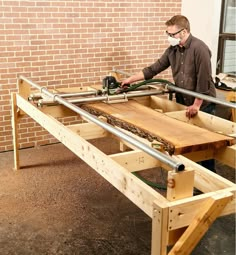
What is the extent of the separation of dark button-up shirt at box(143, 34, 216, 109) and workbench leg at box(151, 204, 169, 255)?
74.7 inches

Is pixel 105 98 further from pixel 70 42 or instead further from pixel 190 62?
pixel 70 42

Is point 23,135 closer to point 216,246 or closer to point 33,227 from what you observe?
point 33,227

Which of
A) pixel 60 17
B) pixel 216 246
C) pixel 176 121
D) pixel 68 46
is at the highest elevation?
pixel 60 17

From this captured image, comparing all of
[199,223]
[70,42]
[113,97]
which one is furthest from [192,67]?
[199,223]

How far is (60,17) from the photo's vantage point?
178 inches

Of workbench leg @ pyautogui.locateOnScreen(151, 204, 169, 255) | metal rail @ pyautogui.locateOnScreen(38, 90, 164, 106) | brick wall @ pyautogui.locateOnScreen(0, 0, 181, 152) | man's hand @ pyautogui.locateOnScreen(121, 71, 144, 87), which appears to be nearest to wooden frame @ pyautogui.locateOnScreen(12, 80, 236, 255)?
workbench leg @ pyautogui.locateOnScreen(151, 204, 169, 255)

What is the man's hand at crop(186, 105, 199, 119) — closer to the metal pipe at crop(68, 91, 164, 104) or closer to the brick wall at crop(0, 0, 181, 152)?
the metal pipe at crop(68, 91, 164, 104)

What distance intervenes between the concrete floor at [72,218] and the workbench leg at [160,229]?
977mm

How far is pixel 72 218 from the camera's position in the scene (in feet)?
10.3

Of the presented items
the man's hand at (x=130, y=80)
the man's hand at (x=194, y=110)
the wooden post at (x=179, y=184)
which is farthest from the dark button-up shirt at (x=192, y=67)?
the wooden post at (x=179, y=184)

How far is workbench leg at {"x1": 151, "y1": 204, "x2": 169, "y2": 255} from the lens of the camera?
171cm

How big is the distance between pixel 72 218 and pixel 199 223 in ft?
5.28

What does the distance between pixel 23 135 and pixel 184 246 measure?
3364 millimetres

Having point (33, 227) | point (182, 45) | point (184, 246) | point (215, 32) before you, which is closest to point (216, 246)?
point (184, 246)
